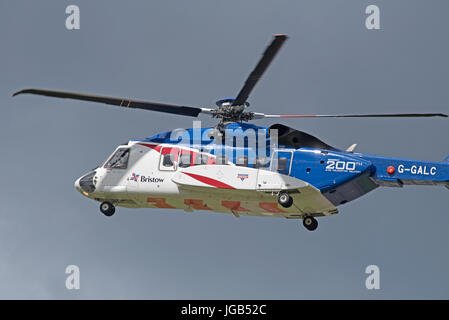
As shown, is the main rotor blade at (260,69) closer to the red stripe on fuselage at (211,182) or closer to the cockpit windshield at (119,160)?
the red stripe on fuselage at (211,182)

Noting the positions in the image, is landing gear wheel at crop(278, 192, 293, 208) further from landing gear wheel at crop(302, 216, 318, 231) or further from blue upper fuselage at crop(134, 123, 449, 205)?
landing gear wheel at crop(302, 216, 318, 231)

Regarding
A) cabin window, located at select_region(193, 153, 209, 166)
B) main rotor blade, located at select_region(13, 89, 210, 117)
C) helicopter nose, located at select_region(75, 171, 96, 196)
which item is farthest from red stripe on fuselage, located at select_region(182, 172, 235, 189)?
helicopter nose, located at select_region(75, 171, 96, 196)

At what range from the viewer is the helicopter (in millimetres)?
21750

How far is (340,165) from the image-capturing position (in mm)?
21859

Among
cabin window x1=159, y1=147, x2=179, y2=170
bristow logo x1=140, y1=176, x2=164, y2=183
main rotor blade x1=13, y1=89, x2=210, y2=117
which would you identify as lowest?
bristow logo x1=140, y1=176, x2=164, y2=183

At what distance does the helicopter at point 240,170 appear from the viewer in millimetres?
21750

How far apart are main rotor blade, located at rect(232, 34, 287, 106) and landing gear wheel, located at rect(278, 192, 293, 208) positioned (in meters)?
3.10

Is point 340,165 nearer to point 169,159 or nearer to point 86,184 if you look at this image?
point 169,159

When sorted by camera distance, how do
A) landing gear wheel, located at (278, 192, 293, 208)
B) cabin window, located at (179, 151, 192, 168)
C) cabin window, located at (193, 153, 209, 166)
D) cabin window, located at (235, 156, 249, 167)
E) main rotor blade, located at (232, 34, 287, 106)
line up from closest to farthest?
main rotor blade, located at (232, 34, 287, 106) < landing gear wheel, located at (278, 192, 293, 208) < cabin window, located at (235, 156, 249, 167) < cabin window, located at (193, 153, 209, 166) < cabin window, located at (179, 151, 192, 168)

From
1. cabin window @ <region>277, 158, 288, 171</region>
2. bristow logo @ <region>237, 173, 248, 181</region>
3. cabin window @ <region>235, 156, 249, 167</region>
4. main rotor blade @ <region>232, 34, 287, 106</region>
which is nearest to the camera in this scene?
main rotor blade @ <region>232, 34, 287, 106</region>

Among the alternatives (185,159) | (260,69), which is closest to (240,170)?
(185,159)

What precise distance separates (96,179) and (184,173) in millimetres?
3279

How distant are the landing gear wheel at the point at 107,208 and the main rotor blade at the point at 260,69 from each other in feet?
17.6

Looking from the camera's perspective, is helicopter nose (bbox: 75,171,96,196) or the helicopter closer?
the helicopter
